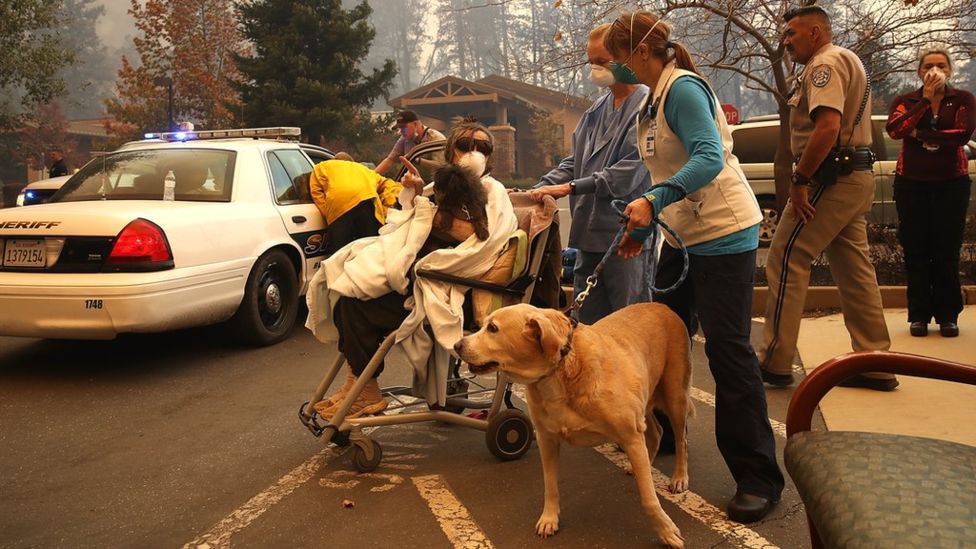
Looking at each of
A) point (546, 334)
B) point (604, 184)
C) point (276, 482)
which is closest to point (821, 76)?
point (604, 184)

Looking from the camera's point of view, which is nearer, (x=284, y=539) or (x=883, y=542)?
(x=883, y=542)

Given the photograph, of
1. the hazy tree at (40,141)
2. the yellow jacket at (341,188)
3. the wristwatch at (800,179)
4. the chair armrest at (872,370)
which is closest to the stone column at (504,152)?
the hazy tree at (40,141)

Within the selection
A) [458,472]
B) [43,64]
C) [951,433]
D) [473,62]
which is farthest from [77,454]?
[473,62]

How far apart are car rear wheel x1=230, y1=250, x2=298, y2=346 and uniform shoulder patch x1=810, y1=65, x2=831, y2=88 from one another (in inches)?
170

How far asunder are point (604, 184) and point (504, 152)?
38.8 m

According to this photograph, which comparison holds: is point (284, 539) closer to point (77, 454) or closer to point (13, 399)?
point (77, 454)

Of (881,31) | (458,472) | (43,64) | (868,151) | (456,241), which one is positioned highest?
(43,64)

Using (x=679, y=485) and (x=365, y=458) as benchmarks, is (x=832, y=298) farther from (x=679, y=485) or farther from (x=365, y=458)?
(x=365, y=458)

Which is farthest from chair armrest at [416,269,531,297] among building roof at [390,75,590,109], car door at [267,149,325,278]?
building roof at [390,75,590,109]

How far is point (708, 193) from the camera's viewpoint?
339cm

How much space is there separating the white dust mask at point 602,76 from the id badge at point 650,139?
963mm

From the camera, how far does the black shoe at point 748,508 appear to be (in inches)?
132

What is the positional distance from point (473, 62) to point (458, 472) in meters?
87.6

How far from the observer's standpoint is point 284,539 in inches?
131
